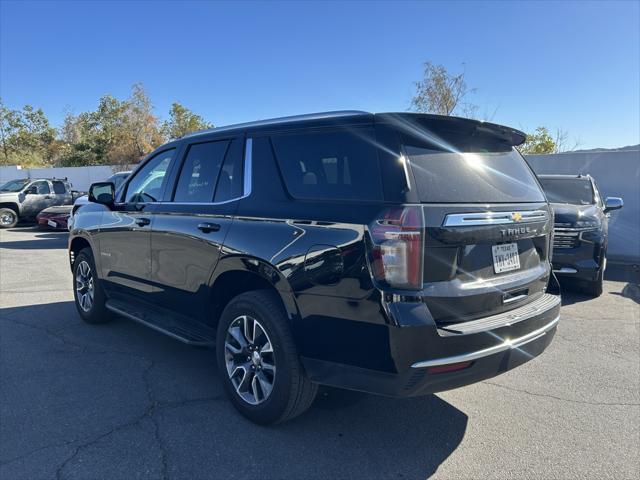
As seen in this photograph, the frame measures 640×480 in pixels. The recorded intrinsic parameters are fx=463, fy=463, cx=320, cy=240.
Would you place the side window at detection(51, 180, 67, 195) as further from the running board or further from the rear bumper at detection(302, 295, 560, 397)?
the rear bumper at detection(302, 295, 560, 397)

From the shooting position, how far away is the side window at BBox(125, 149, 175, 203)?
14.3 ft

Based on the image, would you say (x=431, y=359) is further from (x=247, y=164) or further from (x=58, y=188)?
(x=58, y=188)

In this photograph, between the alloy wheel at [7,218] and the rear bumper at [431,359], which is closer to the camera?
the rear bumper at [431,359]

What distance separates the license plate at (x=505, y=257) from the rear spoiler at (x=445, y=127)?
0.76 meters

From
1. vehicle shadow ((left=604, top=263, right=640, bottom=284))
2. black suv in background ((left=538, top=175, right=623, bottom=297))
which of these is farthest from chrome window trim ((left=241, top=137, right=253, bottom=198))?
vehicle shadow ((left=604, top=263, right=640, bottom=284))

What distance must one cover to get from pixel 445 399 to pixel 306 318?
1.57 m

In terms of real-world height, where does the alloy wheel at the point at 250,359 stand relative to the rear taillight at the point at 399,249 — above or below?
below

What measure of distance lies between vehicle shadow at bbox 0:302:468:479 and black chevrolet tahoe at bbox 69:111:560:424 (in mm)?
265

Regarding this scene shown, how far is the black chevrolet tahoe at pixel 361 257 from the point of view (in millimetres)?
2475

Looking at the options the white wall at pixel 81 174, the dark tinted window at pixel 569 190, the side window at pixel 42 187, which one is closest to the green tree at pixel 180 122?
the white wall at pixel 81 174

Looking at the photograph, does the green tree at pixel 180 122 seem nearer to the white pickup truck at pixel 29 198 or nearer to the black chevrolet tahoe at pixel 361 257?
the white pickup truck at pixel 29 198

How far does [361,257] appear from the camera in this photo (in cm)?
250

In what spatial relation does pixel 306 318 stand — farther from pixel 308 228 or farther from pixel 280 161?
pixel 280 161

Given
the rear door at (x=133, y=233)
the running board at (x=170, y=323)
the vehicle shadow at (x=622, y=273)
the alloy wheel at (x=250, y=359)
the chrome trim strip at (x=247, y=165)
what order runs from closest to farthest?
the alloy wheel at (x=250, y=359) → the chrome trim strip at (x=247, y=165) → the running board at (x=170, y=323) → the rear door at (x=133, y=233) → the vehicle shadow at (x=622, y=273)
